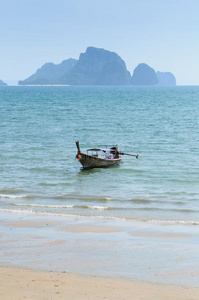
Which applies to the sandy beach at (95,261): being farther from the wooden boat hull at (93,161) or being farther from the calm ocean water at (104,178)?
the wooden boat hull at (93,161)

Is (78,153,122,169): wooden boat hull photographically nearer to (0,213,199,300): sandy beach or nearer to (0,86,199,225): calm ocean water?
(0,86,199,225): calm ocean water

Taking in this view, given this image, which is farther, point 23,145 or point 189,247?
point 23,145

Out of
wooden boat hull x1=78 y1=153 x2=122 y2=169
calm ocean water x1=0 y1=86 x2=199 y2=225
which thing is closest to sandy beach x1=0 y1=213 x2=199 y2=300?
calm ocean water x1=0 y1=86 x2=199 y2=225

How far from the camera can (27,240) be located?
46.2 ft

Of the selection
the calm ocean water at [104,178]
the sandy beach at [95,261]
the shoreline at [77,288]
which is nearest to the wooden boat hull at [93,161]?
the calm ocean water at [104,178]

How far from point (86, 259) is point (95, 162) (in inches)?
699

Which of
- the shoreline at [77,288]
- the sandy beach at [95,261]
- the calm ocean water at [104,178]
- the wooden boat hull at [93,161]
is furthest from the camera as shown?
the wooden boat hull at [93,161]

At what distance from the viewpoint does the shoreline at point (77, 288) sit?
976 cm

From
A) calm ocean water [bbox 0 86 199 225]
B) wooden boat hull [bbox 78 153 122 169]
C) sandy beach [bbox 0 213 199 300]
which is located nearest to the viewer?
sandy beach [bbox 0 213 199 300]

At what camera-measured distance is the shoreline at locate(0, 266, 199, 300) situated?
9758 mm

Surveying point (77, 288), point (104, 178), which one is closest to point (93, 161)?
point (104, 178)

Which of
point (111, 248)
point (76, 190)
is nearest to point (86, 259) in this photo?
point (111, 248)

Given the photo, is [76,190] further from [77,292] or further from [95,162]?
[77,292]

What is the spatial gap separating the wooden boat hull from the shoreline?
729 inches
